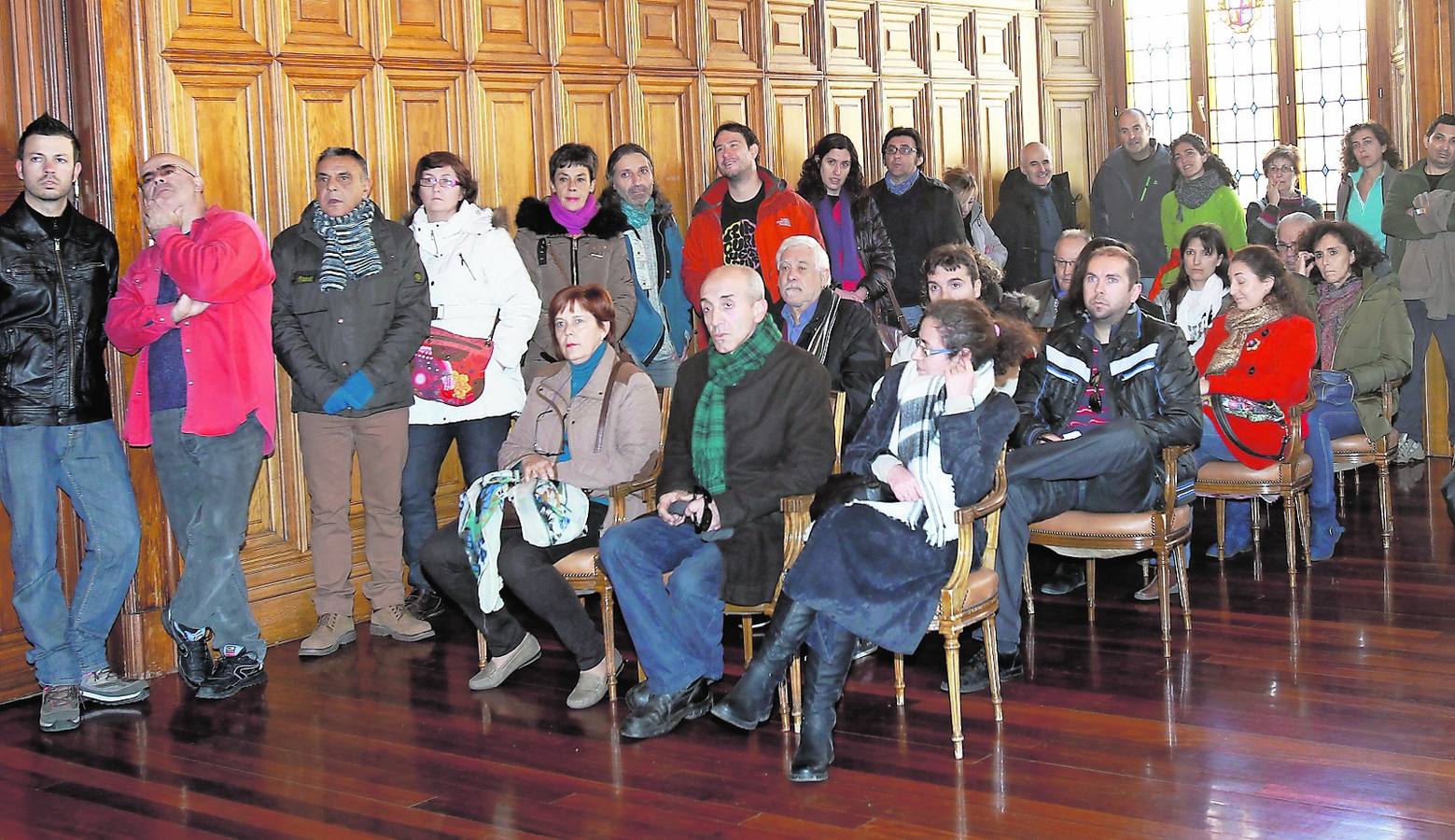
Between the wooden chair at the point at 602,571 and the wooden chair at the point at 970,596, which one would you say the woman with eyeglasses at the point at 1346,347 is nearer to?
the wooden chair at the point at 970,596

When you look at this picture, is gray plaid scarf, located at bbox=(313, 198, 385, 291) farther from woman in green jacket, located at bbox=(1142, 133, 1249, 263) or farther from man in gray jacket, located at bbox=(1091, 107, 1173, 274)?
man in gray jacket, located at bbox=(1091, 107, 1173, 274)

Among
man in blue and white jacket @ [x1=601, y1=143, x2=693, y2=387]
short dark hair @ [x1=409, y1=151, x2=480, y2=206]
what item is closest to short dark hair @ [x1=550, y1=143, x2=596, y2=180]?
man in blue and white jacket @ [x1=601, y1=143, x2=693, y2=387]

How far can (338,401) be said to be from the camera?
5.48m

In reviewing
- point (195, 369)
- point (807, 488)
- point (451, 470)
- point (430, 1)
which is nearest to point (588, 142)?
point (430, 1)

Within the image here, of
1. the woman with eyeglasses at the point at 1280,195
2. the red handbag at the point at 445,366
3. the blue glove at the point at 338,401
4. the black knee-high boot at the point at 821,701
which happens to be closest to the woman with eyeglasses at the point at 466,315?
the red handbag at the point at 445,366

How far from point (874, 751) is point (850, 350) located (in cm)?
166

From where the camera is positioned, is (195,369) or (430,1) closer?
(195,369)

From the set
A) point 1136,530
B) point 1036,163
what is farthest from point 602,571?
point 1036,163

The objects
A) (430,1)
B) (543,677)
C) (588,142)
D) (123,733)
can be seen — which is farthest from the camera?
(588,142)

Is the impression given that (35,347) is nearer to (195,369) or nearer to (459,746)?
(195,369)

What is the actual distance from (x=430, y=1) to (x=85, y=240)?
193 centimetres

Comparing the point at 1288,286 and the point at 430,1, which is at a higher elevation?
the point at 430,1

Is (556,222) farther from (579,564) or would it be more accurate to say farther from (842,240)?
(579,564)

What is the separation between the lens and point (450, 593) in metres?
5.04
